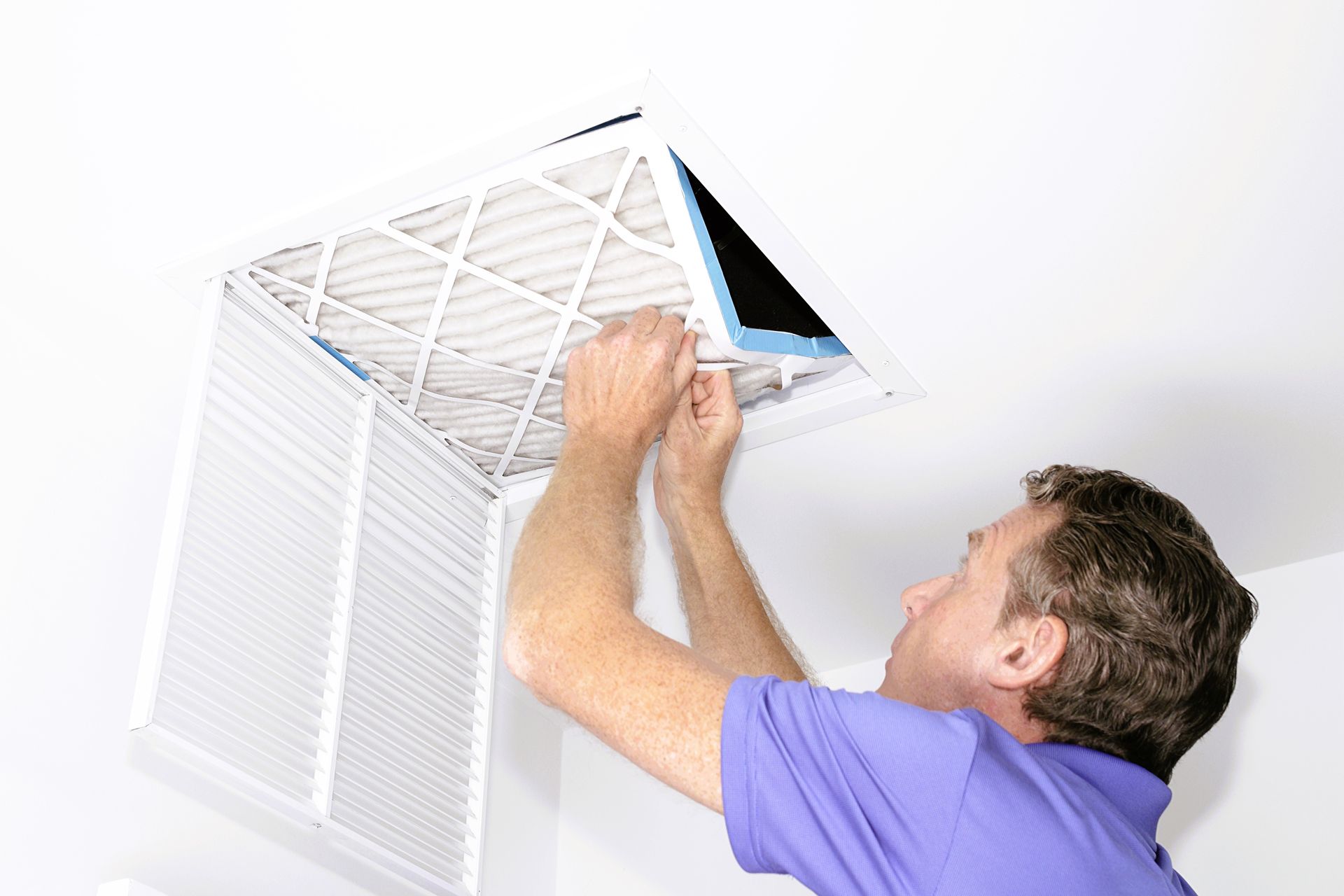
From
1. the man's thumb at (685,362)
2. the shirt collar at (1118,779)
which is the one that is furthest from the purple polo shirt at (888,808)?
the man's thumb at (685,362)

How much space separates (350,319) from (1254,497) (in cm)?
143

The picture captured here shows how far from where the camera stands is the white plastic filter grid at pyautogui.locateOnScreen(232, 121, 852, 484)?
55.1 inches

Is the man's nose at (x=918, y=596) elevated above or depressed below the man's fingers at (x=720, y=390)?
below

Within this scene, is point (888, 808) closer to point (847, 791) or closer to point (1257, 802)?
point (847, 791)

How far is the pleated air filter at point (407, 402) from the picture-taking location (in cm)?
135

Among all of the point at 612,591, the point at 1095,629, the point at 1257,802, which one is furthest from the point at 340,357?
the point at 1257,802

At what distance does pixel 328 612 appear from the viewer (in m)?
1.59

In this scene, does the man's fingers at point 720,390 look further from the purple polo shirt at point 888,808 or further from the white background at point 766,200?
the purple polo shirt at point 888,808

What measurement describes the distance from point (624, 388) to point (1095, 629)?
0.64 meters

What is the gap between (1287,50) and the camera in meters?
1.22

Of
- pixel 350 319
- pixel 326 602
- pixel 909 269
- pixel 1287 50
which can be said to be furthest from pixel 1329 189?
pixel 326 602

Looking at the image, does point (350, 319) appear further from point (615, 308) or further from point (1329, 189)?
point (1329, 189)

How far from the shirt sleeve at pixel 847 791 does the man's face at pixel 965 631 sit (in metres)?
0.29

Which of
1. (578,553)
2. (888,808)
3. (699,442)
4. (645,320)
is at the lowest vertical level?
(888,808)
